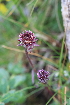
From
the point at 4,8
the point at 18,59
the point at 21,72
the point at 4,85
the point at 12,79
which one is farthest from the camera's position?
the point at 4,8

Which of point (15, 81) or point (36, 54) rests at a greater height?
point (36, 54)

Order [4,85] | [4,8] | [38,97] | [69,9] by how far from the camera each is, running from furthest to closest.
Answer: [4,8] → [38,97] → [4,85] → [69,9]

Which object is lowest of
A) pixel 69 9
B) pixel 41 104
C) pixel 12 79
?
pixel 41 104

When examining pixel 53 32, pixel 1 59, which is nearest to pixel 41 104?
pixel 1 59

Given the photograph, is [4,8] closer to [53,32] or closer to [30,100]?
[53,32]

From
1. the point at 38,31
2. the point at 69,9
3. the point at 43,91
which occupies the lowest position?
the point at 43,91

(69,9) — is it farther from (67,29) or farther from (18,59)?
(18,59)

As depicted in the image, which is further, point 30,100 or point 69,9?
point 30,100

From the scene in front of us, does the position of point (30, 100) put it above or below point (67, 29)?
below

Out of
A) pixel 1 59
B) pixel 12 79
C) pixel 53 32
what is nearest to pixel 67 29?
pixel 12 79
